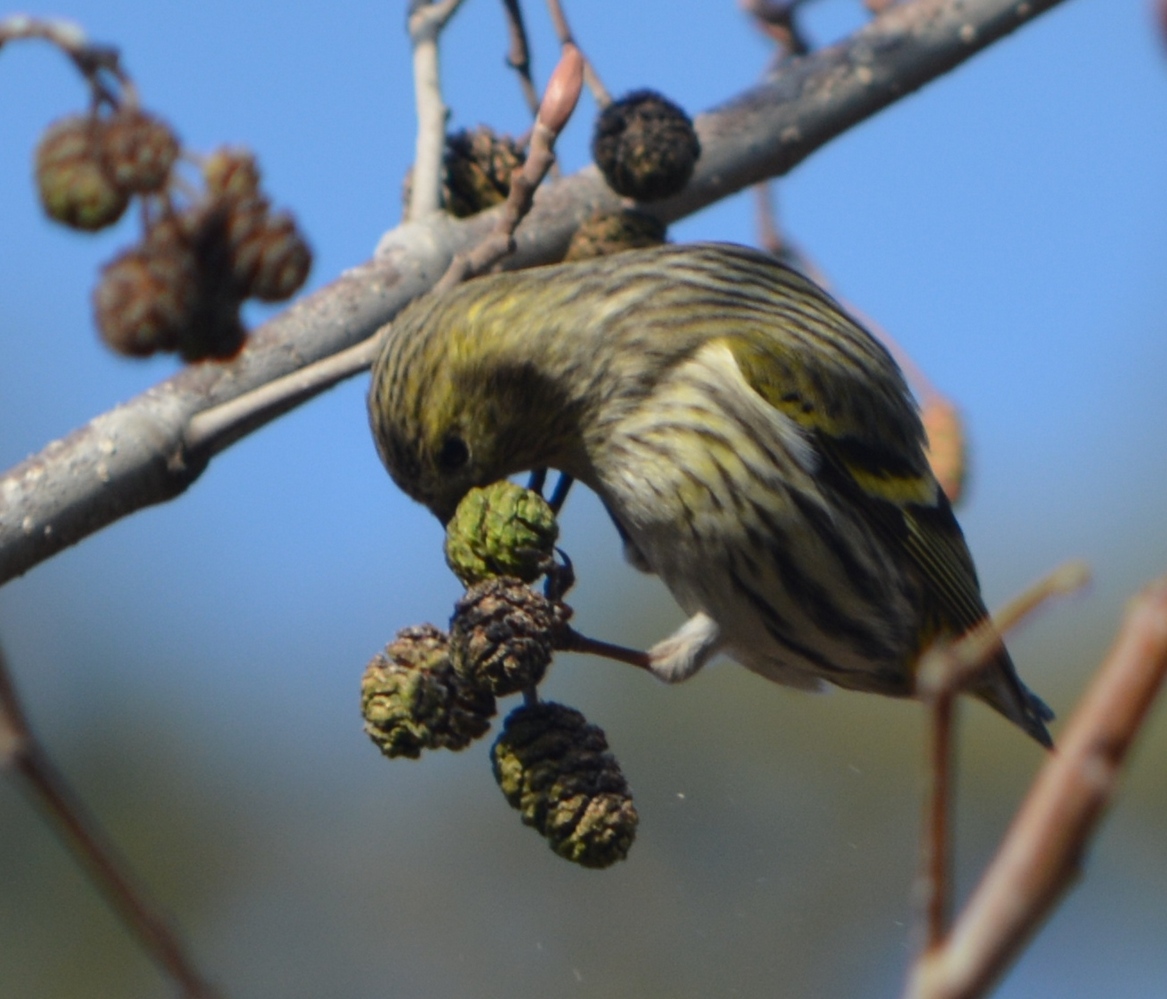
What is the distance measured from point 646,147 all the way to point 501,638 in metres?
1.21

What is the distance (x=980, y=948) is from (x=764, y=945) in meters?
7.92

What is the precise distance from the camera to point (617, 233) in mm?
3168

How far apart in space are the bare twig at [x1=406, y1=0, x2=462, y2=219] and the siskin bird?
0.22 meters

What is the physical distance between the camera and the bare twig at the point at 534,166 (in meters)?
2.51

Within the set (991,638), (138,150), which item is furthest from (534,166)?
(991,638)

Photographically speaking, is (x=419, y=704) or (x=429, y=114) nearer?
(x=419, y=704)

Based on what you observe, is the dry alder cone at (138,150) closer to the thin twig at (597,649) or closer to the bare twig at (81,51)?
the bare twig at (81,51)

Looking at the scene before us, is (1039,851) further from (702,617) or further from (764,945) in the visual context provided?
(764,945)

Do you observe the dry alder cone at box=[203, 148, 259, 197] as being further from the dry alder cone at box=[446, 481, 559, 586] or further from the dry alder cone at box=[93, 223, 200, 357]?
the dry alder cone at box=[446, 481, 559, 586]

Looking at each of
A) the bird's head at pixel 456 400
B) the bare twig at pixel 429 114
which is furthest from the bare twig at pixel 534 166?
the bare twig at pixel 429 114

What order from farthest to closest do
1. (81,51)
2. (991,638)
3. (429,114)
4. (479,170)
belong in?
1. (479,170)
2. (429,114)
3. (81,51)
4. (991,638)

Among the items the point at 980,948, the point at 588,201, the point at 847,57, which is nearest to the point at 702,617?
the point at 588,201

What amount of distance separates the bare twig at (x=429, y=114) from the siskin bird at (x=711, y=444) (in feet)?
0.74

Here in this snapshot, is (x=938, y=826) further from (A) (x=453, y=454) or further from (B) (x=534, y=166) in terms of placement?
(A) (x=453, y=454)
